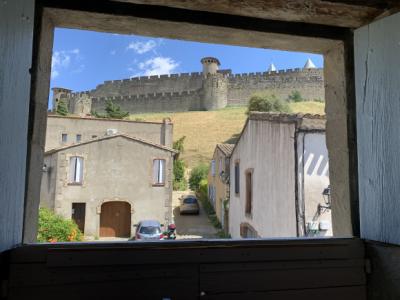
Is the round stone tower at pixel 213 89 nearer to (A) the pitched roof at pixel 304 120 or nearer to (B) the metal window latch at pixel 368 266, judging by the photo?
(A) the pitched roof at pixel 304 120

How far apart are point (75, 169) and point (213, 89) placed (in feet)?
122

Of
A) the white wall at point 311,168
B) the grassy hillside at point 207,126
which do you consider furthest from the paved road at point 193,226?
the grassy hillside at point 207,126

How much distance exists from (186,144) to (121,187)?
23072 millimetres

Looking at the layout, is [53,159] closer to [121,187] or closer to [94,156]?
[94,156]

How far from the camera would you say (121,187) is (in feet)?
55.7

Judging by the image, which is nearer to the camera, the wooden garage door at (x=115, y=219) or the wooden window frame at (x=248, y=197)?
the wooden window frame at (x=248, y=197)

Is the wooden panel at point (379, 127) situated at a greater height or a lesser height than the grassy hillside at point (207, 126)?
lesser

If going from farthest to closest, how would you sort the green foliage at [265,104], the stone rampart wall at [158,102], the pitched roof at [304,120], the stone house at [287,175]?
the stone rampart wall at [158,102] → the green foliage at [265,104] → the pitched roof at [304,120] → the stone house at [287,175]

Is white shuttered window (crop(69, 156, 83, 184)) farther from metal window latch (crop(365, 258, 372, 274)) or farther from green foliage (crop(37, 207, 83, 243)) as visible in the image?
metal window latch (crop(365, 258, 372, 274))

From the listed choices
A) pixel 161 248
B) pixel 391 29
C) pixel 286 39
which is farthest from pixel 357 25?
pixel 161 248

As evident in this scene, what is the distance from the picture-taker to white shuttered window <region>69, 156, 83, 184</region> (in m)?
16.8

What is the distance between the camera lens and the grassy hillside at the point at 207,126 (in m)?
37.5

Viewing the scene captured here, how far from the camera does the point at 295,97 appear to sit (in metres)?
50.7

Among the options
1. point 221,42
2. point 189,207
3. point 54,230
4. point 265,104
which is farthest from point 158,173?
point 265,104
